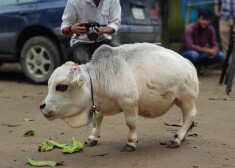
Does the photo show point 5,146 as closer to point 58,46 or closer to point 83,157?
point 83,157

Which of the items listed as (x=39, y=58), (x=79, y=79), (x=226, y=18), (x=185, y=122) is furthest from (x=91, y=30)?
(x=226, y=18)

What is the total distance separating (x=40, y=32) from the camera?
10.2 metres

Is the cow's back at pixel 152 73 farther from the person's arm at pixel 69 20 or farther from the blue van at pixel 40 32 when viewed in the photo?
the blue van at pixel 40 32

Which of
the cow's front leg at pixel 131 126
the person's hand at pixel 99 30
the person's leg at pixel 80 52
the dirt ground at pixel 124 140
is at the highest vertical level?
the person's hand at pixel 99 30

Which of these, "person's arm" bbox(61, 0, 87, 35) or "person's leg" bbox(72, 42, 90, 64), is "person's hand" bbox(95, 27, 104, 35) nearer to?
"person's arm" bbox(61, 0, 87, 35)

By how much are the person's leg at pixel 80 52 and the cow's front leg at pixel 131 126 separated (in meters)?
0.99

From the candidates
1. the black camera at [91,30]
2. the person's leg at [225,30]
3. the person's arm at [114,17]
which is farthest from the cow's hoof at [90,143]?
the person's leg at [225,30]

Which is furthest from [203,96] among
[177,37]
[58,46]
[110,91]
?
[177,37]

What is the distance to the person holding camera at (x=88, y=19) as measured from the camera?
604 cm

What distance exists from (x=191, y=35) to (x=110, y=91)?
21.8ft

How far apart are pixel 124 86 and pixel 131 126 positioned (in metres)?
0.41

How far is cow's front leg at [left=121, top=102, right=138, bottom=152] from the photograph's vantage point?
5.30 metres

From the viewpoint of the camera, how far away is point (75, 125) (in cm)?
530

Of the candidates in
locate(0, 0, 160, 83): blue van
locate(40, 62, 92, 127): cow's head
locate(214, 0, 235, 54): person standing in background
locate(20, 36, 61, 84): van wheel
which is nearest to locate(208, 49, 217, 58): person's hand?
locate(214, 0, 235, 54): person standing in background
